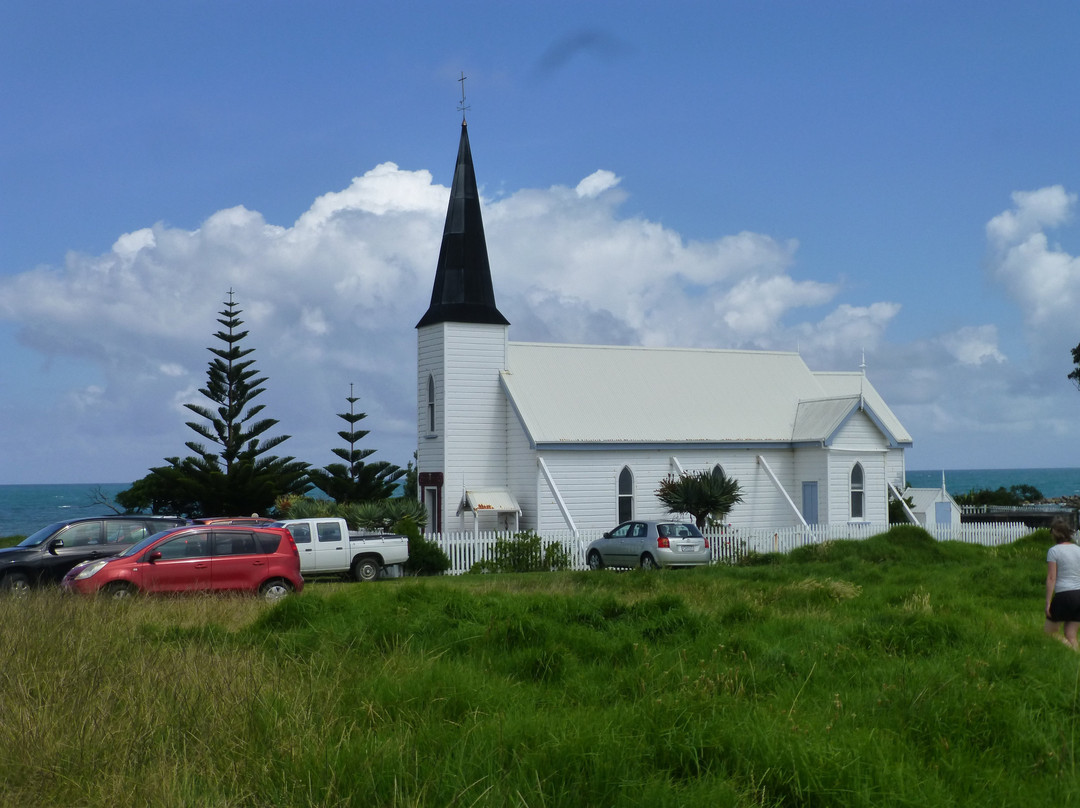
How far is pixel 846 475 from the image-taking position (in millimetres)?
36438

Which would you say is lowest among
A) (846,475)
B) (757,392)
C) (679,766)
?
(679,766)

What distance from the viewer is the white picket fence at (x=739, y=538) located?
28875 mm

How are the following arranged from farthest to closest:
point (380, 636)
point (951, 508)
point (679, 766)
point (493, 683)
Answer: point (951, 508), point (380, 636), point (493, 683), point (679, 766)

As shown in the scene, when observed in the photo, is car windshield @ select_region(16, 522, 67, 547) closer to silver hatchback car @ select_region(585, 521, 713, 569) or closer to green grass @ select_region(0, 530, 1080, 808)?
green grass @ select_region(0, 530, 1080, 808)

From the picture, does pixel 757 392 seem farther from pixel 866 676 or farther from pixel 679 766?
pixel 679 766

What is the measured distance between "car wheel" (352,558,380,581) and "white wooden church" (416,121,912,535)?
6.78 meters

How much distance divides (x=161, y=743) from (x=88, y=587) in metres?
12.3

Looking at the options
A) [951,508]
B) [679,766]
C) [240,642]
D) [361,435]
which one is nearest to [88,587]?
[240,642]

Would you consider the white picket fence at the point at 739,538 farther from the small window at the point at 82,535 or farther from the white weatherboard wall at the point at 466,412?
the small window at the point at 82,535

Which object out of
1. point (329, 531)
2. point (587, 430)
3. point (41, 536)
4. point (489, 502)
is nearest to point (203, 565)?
point (41, 536)

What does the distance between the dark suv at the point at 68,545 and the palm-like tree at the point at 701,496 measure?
14.3 metres

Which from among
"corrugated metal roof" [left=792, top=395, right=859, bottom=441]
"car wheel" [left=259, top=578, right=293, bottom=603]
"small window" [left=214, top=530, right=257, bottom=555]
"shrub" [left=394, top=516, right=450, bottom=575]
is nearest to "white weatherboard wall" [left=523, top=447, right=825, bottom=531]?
"corrugated metal roof" [left=792, top=395, right=859, bottom=441]

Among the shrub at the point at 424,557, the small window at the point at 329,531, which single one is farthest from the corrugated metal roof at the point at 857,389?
the small window at the point at 329,531

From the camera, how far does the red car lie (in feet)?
61.6
